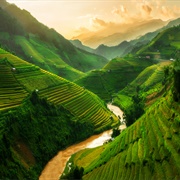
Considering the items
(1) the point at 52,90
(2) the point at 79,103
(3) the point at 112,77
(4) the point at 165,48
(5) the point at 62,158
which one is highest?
(4) the point at 165,48

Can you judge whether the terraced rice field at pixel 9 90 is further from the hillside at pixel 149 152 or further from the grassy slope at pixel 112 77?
the grassy slope at pixel 112 77

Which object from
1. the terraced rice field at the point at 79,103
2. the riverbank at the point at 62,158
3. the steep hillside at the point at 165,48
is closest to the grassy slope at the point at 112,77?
the steep hillside at the point at 165,48

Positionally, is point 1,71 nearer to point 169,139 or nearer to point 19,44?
point 169,139

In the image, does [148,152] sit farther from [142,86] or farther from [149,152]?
[142,86]

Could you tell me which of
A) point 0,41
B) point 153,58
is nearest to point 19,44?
point 0,41

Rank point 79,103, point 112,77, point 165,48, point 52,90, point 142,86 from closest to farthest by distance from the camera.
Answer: point 52,90
point 79,103
point 142,86
point 112,77
point 165,48

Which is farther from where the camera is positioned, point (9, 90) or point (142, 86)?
point (142, 86)

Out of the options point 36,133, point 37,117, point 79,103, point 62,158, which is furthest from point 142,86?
point 36,133
